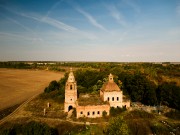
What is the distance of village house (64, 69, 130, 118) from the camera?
133 feet

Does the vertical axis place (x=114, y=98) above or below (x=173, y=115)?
above

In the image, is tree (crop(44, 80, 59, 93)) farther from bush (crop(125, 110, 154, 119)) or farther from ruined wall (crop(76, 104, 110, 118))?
bush (crop(125, 110, 154, 119))

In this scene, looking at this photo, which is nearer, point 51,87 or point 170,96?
point 170,96

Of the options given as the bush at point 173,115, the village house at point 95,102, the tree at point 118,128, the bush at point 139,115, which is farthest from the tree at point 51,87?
the tree at point 118,128

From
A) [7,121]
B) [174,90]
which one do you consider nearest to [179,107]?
[174,90]

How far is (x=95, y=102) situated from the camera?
41.8m

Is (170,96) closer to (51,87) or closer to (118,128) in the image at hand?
(118,128)

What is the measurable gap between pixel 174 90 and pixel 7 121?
1565 inches

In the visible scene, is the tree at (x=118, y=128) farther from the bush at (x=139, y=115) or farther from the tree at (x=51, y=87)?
the tree at (x=51, y=87)

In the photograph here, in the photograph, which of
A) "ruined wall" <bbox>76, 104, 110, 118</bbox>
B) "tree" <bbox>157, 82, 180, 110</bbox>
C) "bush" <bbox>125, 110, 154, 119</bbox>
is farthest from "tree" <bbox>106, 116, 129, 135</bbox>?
"tree" <bbox>157, 82, 180, 110</bbox>

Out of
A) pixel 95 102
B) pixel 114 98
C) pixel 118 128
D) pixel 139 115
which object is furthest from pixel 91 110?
pixel 118 128

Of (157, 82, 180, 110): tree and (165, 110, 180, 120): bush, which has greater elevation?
(157, 82, 180, 110): tree

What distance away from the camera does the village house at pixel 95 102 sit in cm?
4041

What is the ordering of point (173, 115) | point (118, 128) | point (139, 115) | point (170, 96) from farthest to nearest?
1. point (170, 96)
2. point (173, 115)
3. point (139, 115)
4. point (118, 128)
